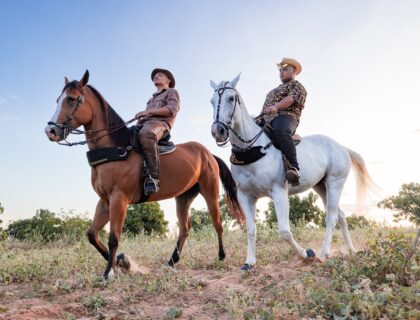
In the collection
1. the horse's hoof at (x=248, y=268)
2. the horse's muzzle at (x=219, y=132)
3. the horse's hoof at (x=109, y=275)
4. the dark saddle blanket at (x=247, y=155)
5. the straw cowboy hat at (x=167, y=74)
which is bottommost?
the horse's hoof at (x=248, y=268)

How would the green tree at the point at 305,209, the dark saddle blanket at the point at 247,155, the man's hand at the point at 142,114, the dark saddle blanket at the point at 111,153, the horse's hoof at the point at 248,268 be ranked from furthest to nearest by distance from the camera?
the green tree at the point at 305,209
the man's hand at the point at 142,114
the dark saddle blanket at the point at 111,153
the dark saddle blanket at the point at 247,155
the horse's hoof at the point at 248,268

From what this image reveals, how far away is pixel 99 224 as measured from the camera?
7.15m

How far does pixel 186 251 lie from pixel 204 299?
3838 mm

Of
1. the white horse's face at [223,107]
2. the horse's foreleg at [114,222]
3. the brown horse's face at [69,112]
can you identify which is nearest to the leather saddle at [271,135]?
the white horse's face at [223,107]

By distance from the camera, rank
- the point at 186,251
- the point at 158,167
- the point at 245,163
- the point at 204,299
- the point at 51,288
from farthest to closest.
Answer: the point at 186,251 < the point at 158,167 < the point at 245,163 < the point at 51,288 < the point at 204,299

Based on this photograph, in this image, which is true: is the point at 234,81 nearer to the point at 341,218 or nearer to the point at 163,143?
the point at 163,143

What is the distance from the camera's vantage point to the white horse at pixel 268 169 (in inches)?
243

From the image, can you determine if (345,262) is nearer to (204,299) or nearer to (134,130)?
(204,299)

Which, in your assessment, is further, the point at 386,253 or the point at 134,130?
the point at 134,130

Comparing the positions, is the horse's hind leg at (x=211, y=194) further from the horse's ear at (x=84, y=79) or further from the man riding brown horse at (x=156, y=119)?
the horse's ear at (x=84, y=79)

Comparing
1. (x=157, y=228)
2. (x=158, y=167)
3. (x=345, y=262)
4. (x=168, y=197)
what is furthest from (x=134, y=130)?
(x=157, y=228)

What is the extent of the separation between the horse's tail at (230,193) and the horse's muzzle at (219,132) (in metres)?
3.45

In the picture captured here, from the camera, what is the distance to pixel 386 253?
5.59 metres

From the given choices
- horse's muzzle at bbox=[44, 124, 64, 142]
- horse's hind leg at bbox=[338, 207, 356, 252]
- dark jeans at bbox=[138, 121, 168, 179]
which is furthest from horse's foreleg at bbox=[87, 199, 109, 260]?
horse's hind leg at bbox=[338, 207, 356, 252]
